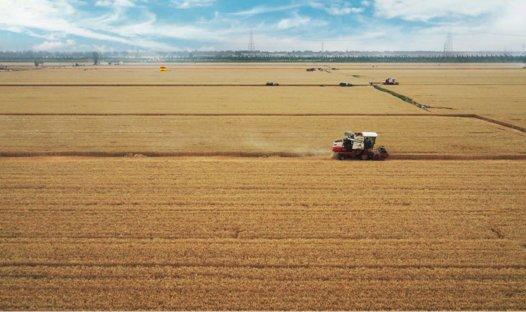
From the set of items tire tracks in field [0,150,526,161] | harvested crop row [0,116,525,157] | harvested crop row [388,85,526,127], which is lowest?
tire tracks in field [0,150,526,161]

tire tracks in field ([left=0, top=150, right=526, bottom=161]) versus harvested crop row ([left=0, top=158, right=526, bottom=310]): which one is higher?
tire tracks in field ([left=0, top=150, right=526, bottom=161])

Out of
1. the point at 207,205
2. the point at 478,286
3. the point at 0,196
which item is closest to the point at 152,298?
the point at 207,205

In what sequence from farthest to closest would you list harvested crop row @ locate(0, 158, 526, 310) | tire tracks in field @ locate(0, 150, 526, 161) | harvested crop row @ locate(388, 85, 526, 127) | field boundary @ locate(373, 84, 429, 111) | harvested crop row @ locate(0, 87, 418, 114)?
field boundary @ locate(373, 84, 429, 111)
harvested crop row @ locate(0, 87, 418, 114)
harvested crop row @ locate(388, 85, 526, 127)
tire tracks in field @ locate(0, 150, 526, 161)
harvested crop row @ locate(0, 158, 526, 310)

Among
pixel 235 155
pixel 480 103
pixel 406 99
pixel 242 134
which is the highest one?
pixel 406 99

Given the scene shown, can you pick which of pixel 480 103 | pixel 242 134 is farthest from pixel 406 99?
pixel 242 134

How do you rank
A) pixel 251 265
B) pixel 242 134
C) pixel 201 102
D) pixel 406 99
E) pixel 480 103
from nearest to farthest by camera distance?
pixel 251 265, pixel 242 134, pixel 480 103, pixel 201 102, pixel 406 99

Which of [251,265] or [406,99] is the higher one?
[406,99]

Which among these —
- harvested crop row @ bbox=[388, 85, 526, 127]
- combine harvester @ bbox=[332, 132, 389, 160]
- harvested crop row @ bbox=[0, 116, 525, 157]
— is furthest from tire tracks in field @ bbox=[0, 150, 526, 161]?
harvested crop row @ bbox=[388, 85, 526, 127]

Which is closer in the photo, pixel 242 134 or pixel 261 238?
pixel 261 238

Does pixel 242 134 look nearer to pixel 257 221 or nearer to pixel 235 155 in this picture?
pixel 235 155

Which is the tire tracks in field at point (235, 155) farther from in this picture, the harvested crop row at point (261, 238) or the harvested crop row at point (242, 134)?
the harvested crop row at point (261, 238)

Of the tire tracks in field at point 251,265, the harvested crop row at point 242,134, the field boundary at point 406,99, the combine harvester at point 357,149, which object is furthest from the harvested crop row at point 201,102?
the tire tracks in field at point 251,265

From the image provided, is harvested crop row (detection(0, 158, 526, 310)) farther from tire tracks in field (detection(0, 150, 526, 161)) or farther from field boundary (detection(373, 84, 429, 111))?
field boundary (detection(373, 84, 429, 111))
